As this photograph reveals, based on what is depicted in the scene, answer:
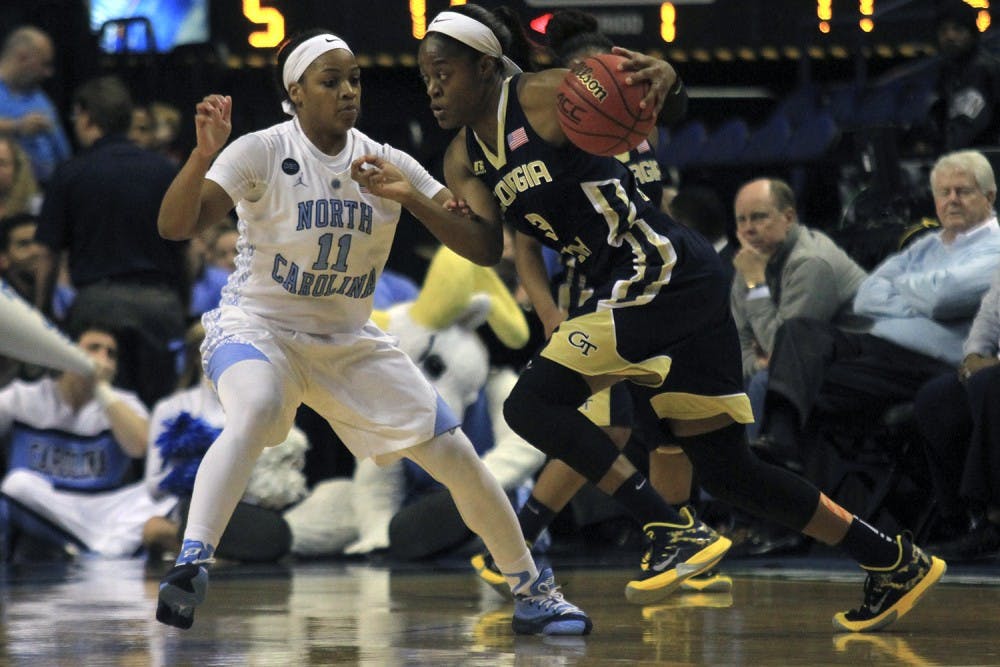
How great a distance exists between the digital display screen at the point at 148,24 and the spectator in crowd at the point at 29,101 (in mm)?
2068

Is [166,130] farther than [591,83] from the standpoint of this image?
Yes

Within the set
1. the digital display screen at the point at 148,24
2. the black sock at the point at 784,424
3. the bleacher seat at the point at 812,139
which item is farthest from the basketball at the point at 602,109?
the digital display screen at the point at 148,24

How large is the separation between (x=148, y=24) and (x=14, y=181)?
115 inches

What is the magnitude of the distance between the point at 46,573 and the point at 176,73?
5955mm

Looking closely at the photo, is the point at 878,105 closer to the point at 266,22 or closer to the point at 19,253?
the point at 266,22

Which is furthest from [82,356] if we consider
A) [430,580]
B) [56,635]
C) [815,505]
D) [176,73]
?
[176,73]

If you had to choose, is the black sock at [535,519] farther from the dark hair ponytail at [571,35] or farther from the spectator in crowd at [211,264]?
the spectator in crowd at [211,264]

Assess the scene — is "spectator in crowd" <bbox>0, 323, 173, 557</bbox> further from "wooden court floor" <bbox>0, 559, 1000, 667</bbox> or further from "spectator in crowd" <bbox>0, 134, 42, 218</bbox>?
"spectator in crowd" <bbox>0, 134, 42, 218</bbox>

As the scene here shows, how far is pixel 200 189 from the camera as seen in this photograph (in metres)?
5.36

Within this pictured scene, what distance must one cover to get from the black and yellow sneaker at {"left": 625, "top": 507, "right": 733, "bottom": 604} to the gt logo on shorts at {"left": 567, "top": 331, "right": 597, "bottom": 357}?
2.61 feet

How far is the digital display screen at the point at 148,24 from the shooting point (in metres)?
13.4

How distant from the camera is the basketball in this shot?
17.9 ft

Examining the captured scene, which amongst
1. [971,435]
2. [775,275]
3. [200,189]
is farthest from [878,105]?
[200,189]

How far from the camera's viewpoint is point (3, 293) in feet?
23.8
